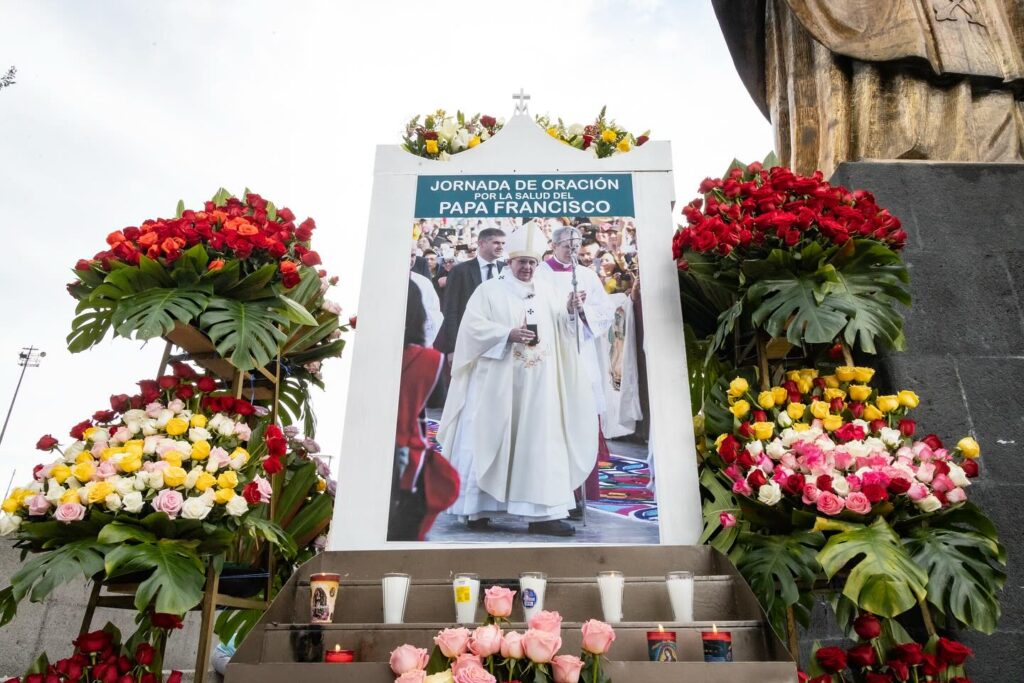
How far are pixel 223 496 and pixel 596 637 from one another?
1.23m

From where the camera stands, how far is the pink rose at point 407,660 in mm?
1565

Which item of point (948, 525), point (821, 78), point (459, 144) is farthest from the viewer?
point (821, 78)

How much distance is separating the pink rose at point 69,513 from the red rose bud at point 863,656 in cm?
218

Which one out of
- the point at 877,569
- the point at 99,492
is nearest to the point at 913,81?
the point at 877,569

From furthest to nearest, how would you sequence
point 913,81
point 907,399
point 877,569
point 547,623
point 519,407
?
point 913,81 → point 519,407 → point 907,399 → point 877,569 → point 547,623

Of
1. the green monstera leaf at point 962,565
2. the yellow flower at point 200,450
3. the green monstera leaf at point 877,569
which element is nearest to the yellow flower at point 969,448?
the green monstera leaf at point 962,565

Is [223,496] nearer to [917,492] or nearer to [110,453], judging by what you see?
[110,453]

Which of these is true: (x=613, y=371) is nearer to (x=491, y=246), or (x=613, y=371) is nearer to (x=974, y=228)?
(x=491, y=246)

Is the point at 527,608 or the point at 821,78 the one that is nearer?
the point at 527,608

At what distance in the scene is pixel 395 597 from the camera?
2.04 meters

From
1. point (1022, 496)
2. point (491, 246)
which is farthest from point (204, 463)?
point (1022, 496)

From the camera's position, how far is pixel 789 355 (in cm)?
275

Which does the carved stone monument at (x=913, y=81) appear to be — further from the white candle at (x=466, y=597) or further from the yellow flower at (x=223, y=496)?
the yellow flower at (x=223, y=496)

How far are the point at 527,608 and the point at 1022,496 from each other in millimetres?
1737
